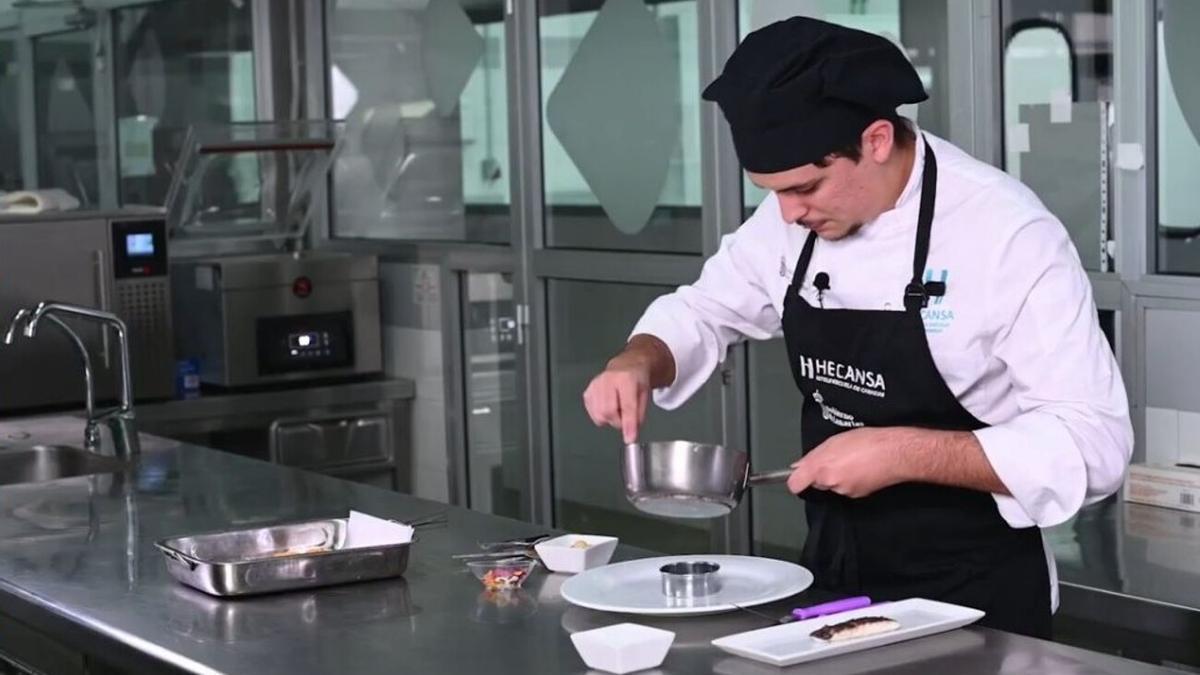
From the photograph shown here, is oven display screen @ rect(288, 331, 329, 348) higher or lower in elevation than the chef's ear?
lower

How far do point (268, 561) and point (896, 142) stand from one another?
99 cm

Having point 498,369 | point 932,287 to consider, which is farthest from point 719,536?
point 932,287

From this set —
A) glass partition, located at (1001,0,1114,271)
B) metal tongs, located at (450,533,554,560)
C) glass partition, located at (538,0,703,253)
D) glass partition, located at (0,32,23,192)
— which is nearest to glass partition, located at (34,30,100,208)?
glass partition, located at (0,32,23,192)

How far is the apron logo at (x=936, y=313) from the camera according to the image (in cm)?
240

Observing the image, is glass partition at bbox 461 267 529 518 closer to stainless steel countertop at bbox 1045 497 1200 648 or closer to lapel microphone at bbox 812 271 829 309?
stainless steel countertop at bbox 1045 497 1200 648

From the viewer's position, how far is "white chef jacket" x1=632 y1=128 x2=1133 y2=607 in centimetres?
219

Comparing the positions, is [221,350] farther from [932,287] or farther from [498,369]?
[932,287]

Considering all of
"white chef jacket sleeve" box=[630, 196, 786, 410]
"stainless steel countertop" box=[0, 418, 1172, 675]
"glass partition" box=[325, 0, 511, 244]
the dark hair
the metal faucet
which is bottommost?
"stainless steel countertop" box=[0, 418, 1172, 675]

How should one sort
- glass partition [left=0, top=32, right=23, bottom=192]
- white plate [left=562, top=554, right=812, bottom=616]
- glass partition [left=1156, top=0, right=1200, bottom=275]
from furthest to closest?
1. glass partition [left=0, top=32, right=23, bottom=192]
2. glass partition [left=1156, top=0, right=1200, bottom=275]
3. white plate [left=562, top=554, right=812, bottom=616]

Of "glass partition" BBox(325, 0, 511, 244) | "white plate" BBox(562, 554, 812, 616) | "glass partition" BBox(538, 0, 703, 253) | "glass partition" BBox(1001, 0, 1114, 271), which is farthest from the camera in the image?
"glass partition" BBox(325, 0, 511, 244)

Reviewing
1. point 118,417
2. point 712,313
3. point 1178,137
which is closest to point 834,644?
point 712,313

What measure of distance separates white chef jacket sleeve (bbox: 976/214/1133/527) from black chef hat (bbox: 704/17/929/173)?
10.0 inches

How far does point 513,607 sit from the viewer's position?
7.39 ft

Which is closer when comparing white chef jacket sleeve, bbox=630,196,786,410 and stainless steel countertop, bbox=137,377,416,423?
white chef jacket sleeve, bbox=630,196,786,410
